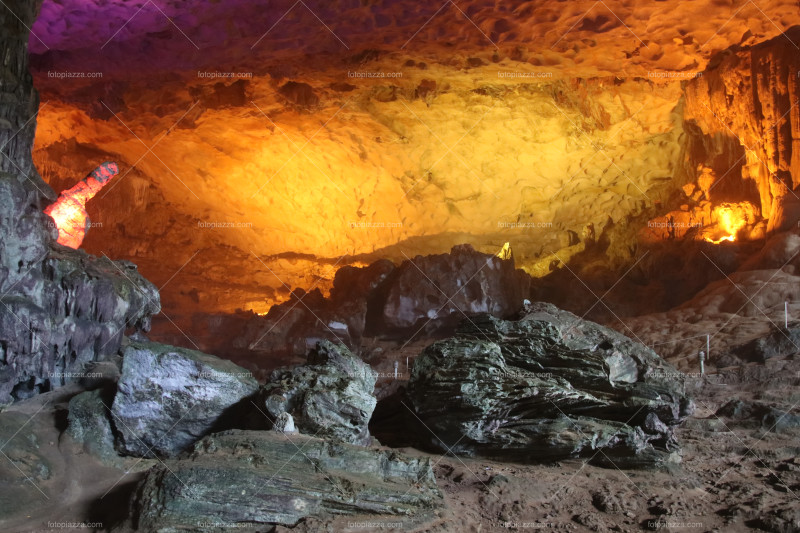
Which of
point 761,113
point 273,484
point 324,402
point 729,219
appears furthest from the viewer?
point 729,219

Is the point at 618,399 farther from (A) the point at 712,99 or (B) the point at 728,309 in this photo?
(A) the point at 712,99

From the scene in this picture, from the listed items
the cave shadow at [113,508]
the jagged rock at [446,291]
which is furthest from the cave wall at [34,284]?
the jagged rock at [446,291]

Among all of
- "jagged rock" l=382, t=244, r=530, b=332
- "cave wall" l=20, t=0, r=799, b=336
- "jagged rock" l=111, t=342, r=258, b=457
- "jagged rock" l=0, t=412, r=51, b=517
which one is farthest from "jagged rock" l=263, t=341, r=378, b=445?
"jagged rock" l=382, t=244, r=530, b=332

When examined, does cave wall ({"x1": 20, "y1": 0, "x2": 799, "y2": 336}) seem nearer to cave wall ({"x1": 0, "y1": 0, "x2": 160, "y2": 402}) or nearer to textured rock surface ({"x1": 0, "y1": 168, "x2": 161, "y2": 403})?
cave wall ({"x1": 0, "y1": 0, "x2": 160, "y2": 402})

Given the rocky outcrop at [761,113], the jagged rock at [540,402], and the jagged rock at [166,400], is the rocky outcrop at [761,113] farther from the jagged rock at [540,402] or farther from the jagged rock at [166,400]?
the jagged rock at [166,400]

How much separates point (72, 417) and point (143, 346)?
1115 millimetres

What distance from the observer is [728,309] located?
40.1ft

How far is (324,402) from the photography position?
21.3ft

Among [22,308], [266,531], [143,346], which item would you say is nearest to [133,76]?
[22,308]

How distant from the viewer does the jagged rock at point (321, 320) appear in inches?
548

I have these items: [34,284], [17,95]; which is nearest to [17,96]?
[17,95]

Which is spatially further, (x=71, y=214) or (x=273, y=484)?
(x=71, y=214)

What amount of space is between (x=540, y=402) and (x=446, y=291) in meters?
7.48

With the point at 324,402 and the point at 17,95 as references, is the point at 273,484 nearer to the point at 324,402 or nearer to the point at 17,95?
the point at 324,402
